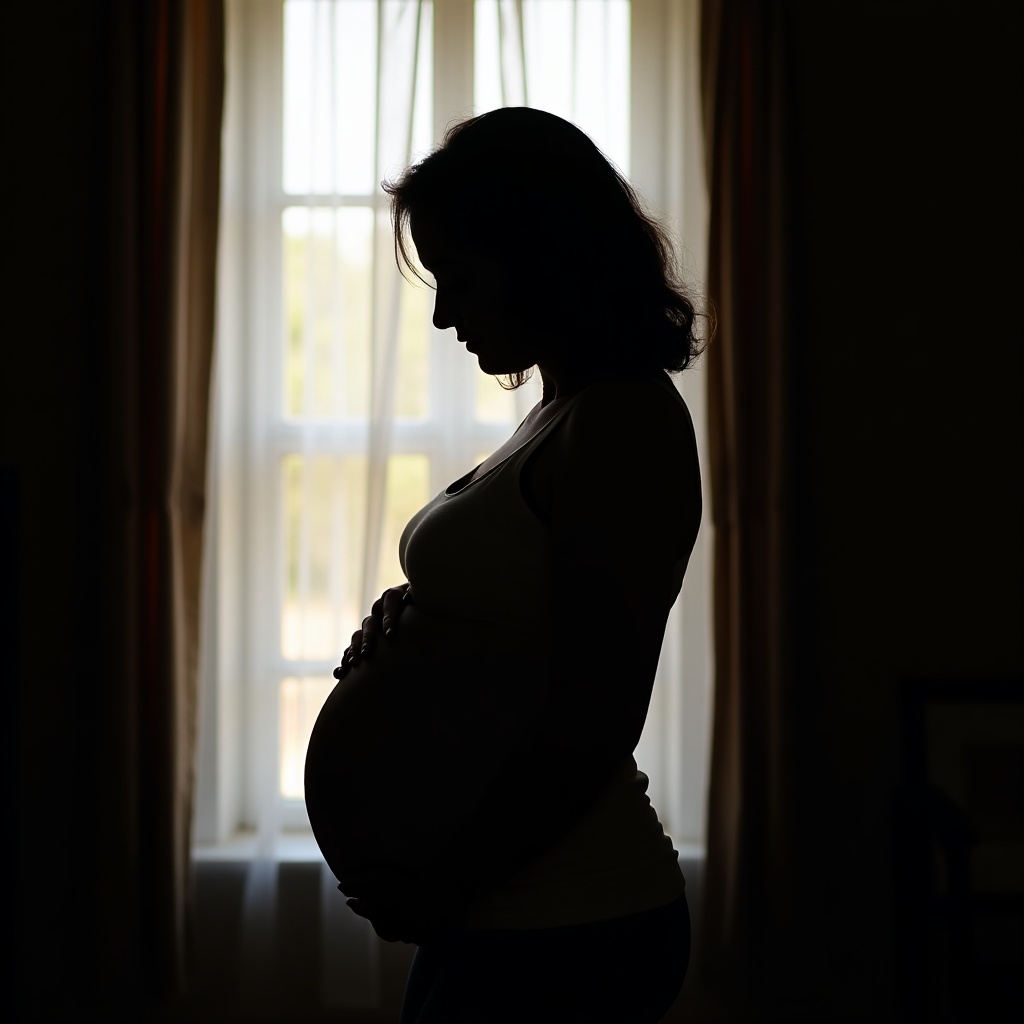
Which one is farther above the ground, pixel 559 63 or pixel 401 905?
pixel 559 63

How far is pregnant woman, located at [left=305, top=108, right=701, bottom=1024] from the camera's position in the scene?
64 cm

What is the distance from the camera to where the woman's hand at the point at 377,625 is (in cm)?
91

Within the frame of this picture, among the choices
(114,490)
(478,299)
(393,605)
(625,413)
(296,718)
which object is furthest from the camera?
(296,718)

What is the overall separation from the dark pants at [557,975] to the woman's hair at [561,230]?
0.42 m

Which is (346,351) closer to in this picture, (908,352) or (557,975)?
(908,352)

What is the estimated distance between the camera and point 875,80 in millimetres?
2117

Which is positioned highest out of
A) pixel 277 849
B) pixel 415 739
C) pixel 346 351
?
pixel 346 351

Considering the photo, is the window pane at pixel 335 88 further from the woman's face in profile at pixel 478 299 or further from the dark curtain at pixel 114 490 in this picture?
the woman's face in profile at pixel 478 299

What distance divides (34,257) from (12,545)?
2.12 feet

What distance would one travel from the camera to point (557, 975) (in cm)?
70

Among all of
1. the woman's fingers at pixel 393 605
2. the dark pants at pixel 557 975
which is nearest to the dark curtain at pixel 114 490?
the woman's fingers at pixel 393 605

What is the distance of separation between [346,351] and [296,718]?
798mm

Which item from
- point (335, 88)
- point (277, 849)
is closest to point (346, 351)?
point (335, 88)

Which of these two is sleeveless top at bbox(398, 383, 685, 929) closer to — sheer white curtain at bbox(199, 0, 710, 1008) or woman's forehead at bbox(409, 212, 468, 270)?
woman's forehead at bbox(409, 212, 468, 270)
